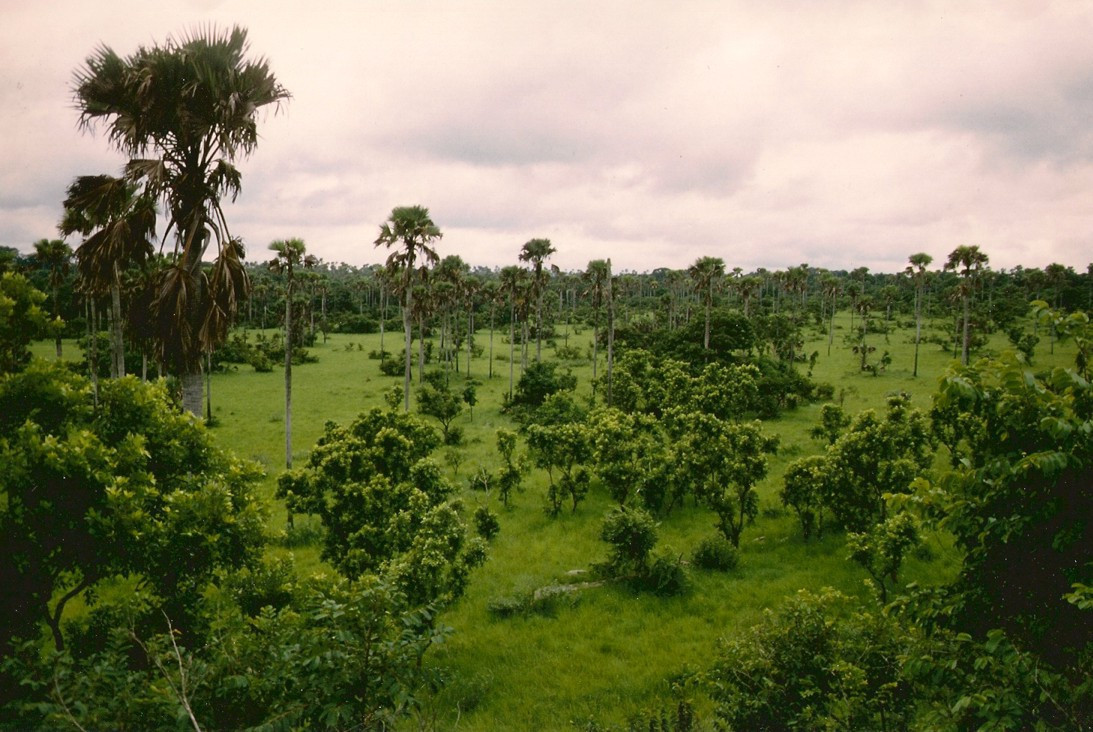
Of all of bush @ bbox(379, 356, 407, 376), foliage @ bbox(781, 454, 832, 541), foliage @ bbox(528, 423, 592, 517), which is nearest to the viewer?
foliage @ bbox(781, 454, 832, 541)

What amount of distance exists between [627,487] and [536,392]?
2511 centimetres

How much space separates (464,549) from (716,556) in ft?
37.6

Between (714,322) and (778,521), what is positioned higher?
(714,322)

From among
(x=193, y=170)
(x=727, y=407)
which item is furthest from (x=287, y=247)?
(x=727, y=407)

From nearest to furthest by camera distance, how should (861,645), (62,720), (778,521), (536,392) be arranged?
1. (62,720)
2. (861,645)
3. (778,521)
4. (536,392)

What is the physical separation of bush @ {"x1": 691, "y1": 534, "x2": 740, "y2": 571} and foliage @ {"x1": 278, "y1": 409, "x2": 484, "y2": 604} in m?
11.1

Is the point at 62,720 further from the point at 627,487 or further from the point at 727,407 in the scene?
the point at 727,407

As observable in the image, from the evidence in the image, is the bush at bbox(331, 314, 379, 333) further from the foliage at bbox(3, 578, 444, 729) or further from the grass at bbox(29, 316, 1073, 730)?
the foliage at bbox(3, 578, 444, 729)

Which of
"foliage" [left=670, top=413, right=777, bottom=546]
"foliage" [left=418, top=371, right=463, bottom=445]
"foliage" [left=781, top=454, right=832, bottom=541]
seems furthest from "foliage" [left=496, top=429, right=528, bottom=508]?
"foliage" [left=781, top=454, right=832, bottom=541]

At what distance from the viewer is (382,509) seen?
1371 cm

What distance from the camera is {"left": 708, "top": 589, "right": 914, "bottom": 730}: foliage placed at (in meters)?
9.21

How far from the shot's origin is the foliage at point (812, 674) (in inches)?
363

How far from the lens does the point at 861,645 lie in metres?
9.93

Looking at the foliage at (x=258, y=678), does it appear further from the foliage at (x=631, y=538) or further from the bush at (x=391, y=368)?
the bush at (x=391, y=368)
